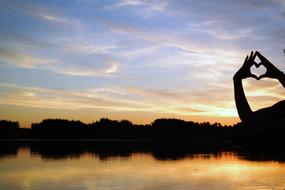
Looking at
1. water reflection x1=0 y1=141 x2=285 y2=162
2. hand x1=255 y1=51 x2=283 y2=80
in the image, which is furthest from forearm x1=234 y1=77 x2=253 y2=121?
water reflection x1=0 y1=141 x2=285 y2=162

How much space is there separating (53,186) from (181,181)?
19.2 feet

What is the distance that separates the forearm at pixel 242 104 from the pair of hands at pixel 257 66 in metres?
0.08

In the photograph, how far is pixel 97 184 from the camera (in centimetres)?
A: 1764

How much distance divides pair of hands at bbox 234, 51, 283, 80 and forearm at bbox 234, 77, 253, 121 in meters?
0.08

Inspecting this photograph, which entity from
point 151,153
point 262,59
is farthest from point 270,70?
point 151,153

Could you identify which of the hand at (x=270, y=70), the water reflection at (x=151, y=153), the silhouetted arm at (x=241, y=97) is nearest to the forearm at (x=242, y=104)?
the silhouetted arm at (x=241, y=97)

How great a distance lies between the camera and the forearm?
190 centimetres

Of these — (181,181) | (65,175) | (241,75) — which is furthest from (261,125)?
(65,175)

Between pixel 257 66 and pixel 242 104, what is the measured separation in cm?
21

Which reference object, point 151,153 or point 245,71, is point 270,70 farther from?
point 151,153

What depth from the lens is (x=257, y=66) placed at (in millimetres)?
2021

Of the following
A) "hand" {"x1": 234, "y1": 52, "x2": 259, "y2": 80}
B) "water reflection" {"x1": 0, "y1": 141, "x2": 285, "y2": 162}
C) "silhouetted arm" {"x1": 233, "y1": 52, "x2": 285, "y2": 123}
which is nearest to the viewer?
"silhouetted arm" {"x1": 233, "y1": 52, "x2": 285, "y2": 123}

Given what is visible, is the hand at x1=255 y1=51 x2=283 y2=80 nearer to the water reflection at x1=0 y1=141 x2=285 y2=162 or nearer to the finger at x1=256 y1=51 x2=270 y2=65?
the finger at x1=256 y1=51 x2=270 y2=65

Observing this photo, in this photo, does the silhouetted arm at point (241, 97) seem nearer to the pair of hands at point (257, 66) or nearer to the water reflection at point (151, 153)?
the pair of hands at point (257, 66)
